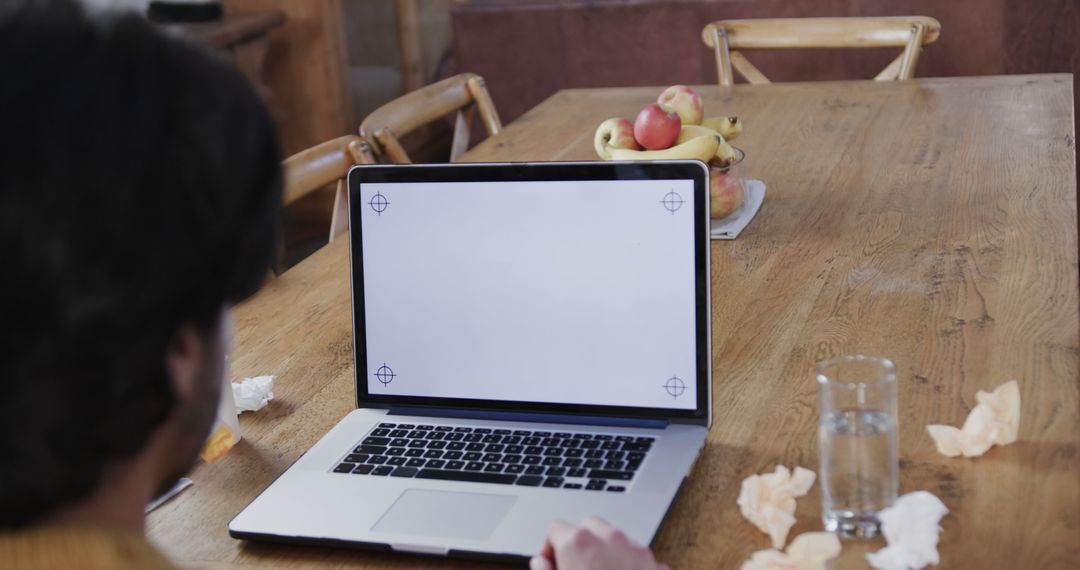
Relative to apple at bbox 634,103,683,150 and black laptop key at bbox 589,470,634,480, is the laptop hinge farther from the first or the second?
apple at bbox 634,103,683,150

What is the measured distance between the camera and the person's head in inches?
20.1

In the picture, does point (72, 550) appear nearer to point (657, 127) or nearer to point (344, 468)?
point (344, 468)

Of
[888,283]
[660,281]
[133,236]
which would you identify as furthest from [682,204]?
[133,236]

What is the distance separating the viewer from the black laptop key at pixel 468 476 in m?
0.95

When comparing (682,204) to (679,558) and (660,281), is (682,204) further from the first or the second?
(679,558)

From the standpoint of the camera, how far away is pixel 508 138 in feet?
7.07

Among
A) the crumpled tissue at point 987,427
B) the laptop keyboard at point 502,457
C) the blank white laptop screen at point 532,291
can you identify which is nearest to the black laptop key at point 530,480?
the laptop keyboard at point 502,457

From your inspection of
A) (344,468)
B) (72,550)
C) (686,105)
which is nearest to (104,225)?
(72,550)

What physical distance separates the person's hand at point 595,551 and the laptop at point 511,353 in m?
0.08

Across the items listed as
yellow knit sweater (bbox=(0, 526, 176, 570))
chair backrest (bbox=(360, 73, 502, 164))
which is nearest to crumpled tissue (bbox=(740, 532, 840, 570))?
yellow knit sweater (bbox=(0, 526, 176, 570))

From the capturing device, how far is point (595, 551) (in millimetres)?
795

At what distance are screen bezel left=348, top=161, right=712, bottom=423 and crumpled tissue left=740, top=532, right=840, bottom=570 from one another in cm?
19

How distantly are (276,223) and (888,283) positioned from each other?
0.88 meters

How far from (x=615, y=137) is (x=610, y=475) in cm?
77
